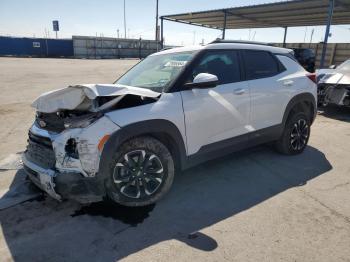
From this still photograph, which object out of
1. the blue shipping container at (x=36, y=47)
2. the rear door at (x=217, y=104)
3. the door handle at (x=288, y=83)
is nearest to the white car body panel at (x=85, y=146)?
the rear door at (x=217, y=104)

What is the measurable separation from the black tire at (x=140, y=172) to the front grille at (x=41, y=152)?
633mm

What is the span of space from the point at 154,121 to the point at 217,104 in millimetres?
918

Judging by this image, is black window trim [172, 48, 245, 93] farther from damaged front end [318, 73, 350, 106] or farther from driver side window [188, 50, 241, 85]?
damaged front end [318, 73, 350, 106]

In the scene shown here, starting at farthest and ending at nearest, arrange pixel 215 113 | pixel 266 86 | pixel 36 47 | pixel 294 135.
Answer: pixel 36 47 < pixel 294 135 < pixel 266 86 < pixel 215 113

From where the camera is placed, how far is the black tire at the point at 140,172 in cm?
295

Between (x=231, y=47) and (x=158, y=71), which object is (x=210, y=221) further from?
(x=231, y=47)

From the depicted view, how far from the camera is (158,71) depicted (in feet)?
12.7

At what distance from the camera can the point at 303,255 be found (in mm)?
2457

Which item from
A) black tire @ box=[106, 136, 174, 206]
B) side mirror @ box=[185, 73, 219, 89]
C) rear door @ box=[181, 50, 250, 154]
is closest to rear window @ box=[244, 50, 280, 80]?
rear door @ box=[181, 50, 250, 154]

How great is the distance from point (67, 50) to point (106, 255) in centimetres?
4397

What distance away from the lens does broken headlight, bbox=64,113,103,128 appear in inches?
109

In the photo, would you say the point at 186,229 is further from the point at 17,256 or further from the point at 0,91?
the point at 0,91

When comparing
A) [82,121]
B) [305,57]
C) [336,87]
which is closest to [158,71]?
[82,121]

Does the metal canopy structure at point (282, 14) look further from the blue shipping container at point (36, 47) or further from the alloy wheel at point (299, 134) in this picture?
the blue shipping container at point (36, 47)
